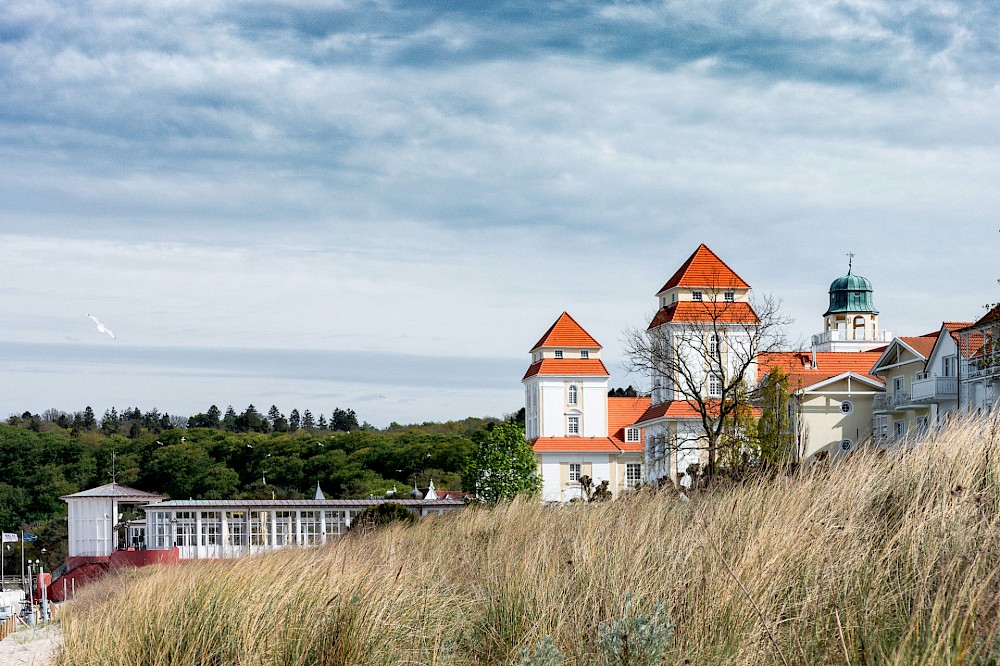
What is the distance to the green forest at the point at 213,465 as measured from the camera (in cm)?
7494

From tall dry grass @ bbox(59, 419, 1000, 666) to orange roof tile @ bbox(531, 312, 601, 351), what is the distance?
206 ft

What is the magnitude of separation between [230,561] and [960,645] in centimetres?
831

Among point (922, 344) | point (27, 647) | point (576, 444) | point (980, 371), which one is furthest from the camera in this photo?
point (576, 444)

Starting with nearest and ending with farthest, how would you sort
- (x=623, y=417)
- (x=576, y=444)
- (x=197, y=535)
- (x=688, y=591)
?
(x=688, y=591) → (x=197, y=535) → (x=576, y=444) → (x=623, y=417)

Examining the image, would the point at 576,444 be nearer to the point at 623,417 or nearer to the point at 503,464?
the point at 623,417

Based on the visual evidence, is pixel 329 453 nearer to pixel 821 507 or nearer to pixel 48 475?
pixel 48 475

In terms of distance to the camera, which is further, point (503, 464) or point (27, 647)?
point (503, 464)

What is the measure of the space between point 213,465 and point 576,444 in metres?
26.8

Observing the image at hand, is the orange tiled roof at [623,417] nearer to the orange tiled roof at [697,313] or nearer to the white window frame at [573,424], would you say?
the white window frame at [573,424]

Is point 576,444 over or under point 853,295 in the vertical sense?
under

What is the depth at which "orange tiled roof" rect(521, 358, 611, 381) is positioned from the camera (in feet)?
234

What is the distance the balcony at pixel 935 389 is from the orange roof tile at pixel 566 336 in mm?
29626

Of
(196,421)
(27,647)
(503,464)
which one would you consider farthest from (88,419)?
(27,647)

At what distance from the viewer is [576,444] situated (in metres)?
70.5
